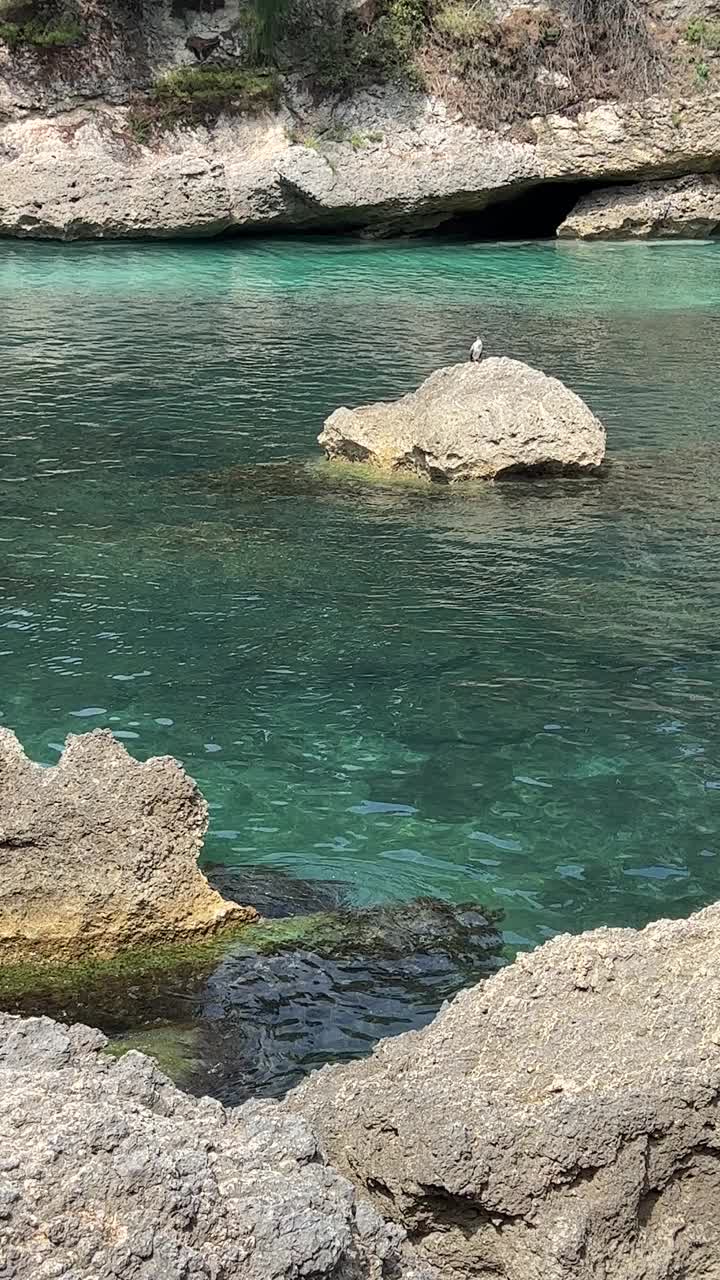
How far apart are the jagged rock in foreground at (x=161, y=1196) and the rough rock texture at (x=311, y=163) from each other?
1386 inches

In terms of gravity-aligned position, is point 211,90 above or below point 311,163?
above

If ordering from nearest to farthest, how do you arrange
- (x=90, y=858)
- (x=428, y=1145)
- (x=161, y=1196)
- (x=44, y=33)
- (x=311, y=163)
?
(x=161, y=1196)
(x=428, y=1145)
(x=90, y=858)
(x=44, y=33)
(x=311, y=163)

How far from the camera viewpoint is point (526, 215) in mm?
42938

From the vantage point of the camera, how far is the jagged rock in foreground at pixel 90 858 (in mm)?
7824

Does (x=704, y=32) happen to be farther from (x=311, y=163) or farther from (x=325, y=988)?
(x=325, y=988)

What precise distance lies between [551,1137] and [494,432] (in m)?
13.4

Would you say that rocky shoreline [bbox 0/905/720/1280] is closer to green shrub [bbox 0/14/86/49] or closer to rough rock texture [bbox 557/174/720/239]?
rough rock texture [bbox 557/174/720/239]

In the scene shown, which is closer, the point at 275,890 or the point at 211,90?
the point at 275,890

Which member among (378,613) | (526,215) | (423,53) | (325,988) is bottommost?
(325,988)

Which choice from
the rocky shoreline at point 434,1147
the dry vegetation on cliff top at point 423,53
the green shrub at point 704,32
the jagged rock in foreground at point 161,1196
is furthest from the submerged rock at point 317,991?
the green shrub at point 704,32

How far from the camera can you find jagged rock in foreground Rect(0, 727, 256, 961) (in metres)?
7.82

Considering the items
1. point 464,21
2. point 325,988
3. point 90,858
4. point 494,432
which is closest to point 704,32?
point 464,21

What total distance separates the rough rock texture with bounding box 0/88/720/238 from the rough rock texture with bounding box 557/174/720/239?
57 centimetres

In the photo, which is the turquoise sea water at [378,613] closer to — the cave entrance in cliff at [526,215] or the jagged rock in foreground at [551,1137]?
the jagged rock in foreground at [551,1137]
